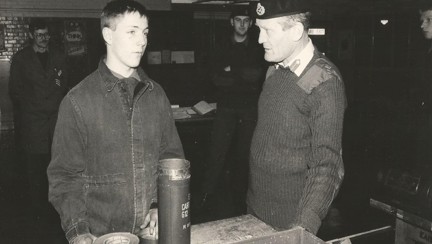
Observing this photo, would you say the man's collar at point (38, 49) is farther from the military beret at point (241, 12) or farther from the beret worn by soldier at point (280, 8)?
the beret worn by soldier at point (280, 8)

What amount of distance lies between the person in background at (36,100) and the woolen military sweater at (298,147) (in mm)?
3511

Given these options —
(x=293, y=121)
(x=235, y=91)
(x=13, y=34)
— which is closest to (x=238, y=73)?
(x=235, y=91)

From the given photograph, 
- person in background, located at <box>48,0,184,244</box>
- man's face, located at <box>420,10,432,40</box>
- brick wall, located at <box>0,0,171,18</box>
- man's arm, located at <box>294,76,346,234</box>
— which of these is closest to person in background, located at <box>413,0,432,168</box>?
man's face, located at <box>420,10,432,40</box>

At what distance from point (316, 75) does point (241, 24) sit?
328 cm

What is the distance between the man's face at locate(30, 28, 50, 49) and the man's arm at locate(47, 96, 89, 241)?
3.53m

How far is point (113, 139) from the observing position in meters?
1.99

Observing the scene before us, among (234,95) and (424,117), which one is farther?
(234,95)

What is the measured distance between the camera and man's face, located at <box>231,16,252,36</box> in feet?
16.8

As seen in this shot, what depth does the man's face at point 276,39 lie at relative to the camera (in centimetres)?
210

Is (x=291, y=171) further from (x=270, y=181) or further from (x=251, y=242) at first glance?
(x=251, y=242)

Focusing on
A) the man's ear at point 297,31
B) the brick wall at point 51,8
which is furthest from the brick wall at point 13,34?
the man's ear at point 297,31

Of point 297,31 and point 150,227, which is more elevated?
point 297,31

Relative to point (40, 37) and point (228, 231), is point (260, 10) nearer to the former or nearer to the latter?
point (228, 231)

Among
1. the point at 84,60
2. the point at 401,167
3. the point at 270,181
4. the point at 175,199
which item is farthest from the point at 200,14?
the point at 175,199
